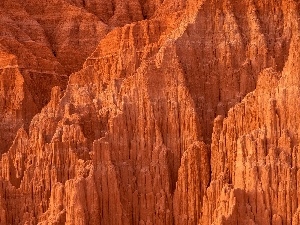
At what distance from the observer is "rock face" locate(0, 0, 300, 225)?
52375 mm

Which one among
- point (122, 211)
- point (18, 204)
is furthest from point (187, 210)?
point (18, 204)

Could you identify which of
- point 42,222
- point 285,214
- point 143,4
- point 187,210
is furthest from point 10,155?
point 143,4

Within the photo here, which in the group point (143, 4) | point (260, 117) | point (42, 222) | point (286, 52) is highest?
point (143, 4)

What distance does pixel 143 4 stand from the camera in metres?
102

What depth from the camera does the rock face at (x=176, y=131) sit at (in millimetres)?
52375

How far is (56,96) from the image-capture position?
73.0 meters

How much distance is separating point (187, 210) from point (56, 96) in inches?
750

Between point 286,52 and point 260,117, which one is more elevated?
point 286,52

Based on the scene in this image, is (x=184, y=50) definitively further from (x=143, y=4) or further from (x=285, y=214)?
(x=143, y=4)

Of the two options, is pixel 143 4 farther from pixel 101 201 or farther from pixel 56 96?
pixel 101 201

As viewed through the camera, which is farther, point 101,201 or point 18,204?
point 18,204

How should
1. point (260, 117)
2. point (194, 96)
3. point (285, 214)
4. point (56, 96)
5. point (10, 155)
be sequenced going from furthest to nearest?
1. point (56, 96)
2. point (10, 155)
3. point (194, 96)
4. point (260, 117)
5. point (285, 214)

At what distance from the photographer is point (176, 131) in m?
60.4

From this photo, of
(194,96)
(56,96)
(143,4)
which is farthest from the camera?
(143,4)
